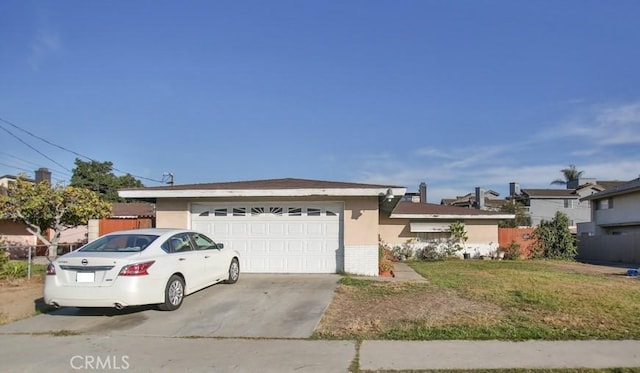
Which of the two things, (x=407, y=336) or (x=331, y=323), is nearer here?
(x=407, y=336)

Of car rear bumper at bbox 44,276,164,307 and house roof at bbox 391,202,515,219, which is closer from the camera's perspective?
car rear bumper at bbox 44,276,164,307

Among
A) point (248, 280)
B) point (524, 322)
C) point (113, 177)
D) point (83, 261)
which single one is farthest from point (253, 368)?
point (113, 177)

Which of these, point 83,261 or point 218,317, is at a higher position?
point 83,261

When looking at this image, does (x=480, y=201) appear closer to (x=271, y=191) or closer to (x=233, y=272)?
(x=271, y=191)

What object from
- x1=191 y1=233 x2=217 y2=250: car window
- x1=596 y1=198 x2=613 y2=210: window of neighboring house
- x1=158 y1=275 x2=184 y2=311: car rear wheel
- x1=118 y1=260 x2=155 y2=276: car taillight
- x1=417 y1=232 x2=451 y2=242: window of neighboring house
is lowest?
x1=158 y1=275 x2=184 y2=311: car rear wheel

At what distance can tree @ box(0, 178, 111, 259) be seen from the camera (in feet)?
63.0

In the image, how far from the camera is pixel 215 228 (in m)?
14.1

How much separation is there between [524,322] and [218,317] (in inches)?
194

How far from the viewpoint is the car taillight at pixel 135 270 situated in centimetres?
800

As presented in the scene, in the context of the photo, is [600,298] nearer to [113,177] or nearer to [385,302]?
[385,302]

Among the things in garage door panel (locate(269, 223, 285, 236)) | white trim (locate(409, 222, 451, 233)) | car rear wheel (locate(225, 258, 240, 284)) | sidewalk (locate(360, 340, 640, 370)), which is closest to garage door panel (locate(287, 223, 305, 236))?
garage door panel (locate(269, 223, 285, 236))

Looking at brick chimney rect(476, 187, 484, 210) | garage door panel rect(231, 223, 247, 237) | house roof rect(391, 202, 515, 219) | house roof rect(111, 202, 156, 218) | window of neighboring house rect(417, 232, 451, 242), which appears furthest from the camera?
brick chimney rect(476, 187, 484, 210)

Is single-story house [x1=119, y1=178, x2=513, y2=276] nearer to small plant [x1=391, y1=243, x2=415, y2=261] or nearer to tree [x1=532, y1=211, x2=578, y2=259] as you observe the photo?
small plant [x1=391, y1=243, x2=415, y2=261]

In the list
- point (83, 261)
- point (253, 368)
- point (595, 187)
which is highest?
point (595, 187)
